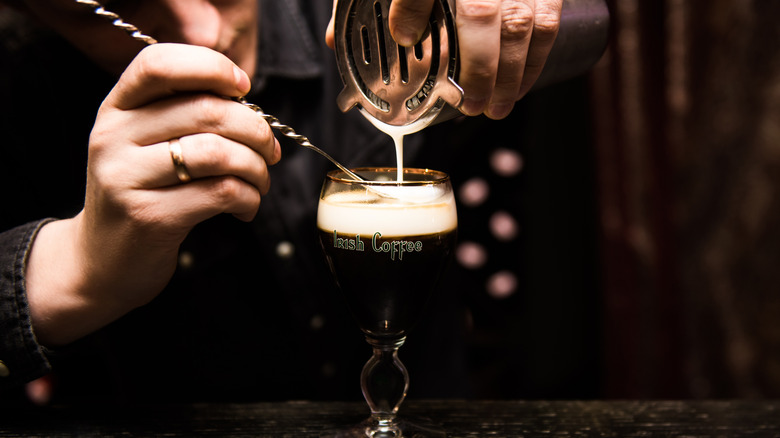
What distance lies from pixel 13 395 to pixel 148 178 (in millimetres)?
Answer: 1340

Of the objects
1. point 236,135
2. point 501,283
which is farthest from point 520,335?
point 236,135

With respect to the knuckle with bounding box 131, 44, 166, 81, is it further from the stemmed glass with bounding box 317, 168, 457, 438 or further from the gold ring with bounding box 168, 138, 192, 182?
the stemmed glass with bounding box 317, 168, 457, 438

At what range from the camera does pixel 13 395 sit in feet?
6.37

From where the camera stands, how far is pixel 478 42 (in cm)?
94

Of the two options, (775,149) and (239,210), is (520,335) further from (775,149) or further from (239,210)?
(239,210)

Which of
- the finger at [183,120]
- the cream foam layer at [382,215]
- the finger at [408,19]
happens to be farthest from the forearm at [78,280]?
the finger at [408,19]

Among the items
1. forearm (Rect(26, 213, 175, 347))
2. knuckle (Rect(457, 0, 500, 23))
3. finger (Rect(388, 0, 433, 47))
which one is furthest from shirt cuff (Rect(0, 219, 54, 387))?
knuckle (Rect(457, 0, 500, 23))

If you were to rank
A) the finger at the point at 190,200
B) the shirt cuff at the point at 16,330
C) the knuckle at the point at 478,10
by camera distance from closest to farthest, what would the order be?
the knuckle at the point at 478,10
the finger at the point at 190,200
the shirt cuff at the point at 16,330

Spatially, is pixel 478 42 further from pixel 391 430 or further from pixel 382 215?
pixel 391 430

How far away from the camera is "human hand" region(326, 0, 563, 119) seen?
0.94 metres

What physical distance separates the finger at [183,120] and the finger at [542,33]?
48cm

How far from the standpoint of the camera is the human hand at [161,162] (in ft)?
3.25

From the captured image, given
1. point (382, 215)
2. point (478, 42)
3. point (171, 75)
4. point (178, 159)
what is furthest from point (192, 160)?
point (478, 42)

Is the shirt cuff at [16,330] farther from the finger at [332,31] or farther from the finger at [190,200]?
the finger at [332,31]
